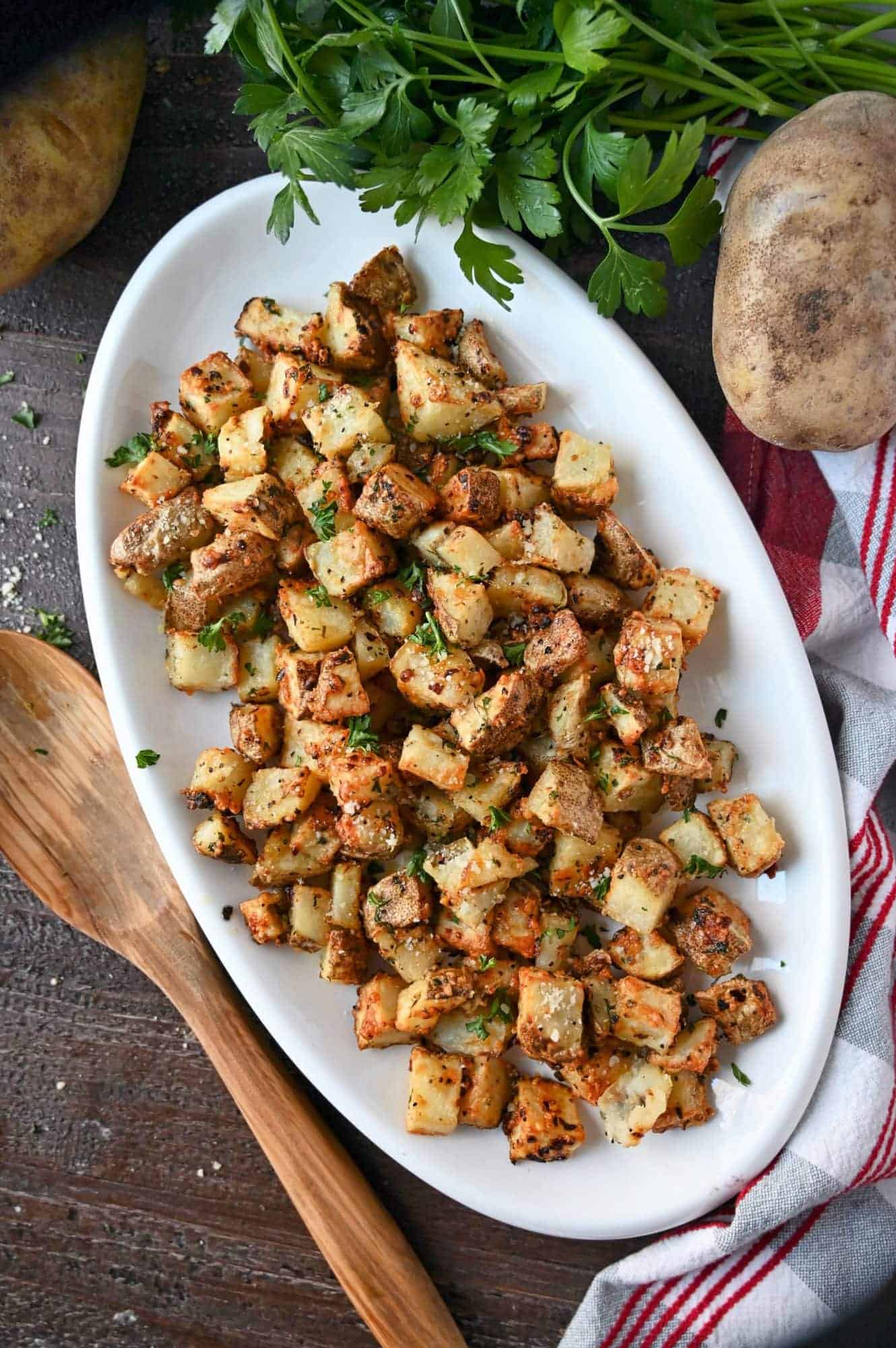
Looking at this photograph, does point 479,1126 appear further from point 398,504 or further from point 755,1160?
point 398,504

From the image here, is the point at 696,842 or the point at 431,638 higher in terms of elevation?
the point at 431,638

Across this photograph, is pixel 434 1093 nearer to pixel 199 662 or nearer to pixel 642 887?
pixel 642 887

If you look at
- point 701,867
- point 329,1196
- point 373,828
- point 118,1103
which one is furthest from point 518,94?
point 118,1103

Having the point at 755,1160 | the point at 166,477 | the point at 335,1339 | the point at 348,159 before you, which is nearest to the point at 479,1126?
the point at 755,1160

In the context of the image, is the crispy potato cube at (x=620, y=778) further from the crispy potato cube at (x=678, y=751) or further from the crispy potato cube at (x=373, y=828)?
the crispy potato cube at (x=373, y=828)

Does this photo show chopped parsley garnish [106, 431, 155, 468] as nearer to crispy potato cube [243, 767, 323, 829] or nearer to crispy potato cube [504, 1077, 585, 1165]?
crispy potato cube [243, 767, 323, 829]

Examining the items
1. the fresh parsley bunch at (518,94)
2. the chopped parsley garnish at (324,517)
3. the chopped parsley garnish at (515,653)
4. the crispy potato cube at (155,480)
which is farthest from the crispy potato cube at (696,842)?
the crispy potato cube at (155,480)
